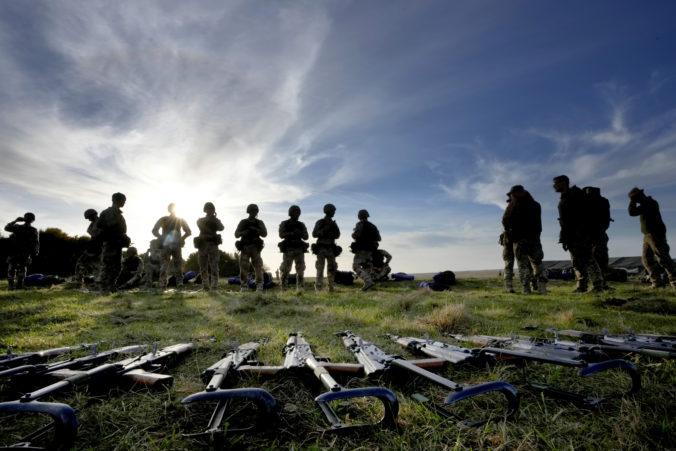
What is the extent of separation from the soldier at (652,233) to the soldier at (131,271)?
15987mm

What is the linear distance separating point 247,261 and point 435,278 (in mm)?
6799

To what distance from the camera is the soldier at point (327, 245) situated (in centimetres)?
1028

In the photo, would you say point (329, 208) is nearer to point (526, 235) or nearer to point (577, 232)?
point (526, 235)

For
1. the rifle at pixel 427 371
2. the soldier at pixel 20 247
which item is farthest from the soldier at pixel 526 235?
the soldier at pixel 20 247

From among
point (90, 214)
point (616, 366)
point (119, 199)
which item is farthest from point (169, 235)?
point (616, 366)

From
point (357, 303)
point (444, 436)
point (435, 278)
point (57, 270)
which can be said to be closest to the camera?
point (444, 436)

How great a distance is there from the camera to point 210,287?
A: 1048 cm

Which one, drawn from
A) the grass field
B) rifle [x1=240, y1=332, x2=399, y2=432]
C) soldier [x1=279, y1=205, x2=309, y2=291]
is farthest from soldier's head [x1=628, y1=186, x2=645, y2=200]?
rifle [x1=240, y1=332, x2=399, y2=432]

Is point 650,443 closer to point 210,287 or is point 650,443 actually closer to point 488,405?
point 488,405

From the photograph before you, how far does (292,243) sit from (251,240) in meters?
1.34

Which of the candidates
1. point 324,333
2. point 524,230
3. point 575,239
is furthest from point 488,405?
point 575,239

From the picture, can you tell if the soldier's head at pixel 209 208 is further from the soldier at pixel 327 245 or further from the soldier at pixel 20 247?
the soldier at pixel 20 247

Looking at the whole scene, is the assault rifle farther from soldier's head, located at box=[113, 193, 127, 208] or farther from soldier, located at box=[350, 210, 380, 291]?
soldier, located at box=[350, 210, 380, 291]

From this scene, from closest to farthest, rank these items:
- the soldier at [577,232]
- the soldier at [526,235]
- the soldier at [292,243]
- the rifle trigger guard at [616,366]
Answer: the rifle trigger guard at [616,366], the soldier at [577,232], the soldier at [526,235], the soldier at [292,243]
